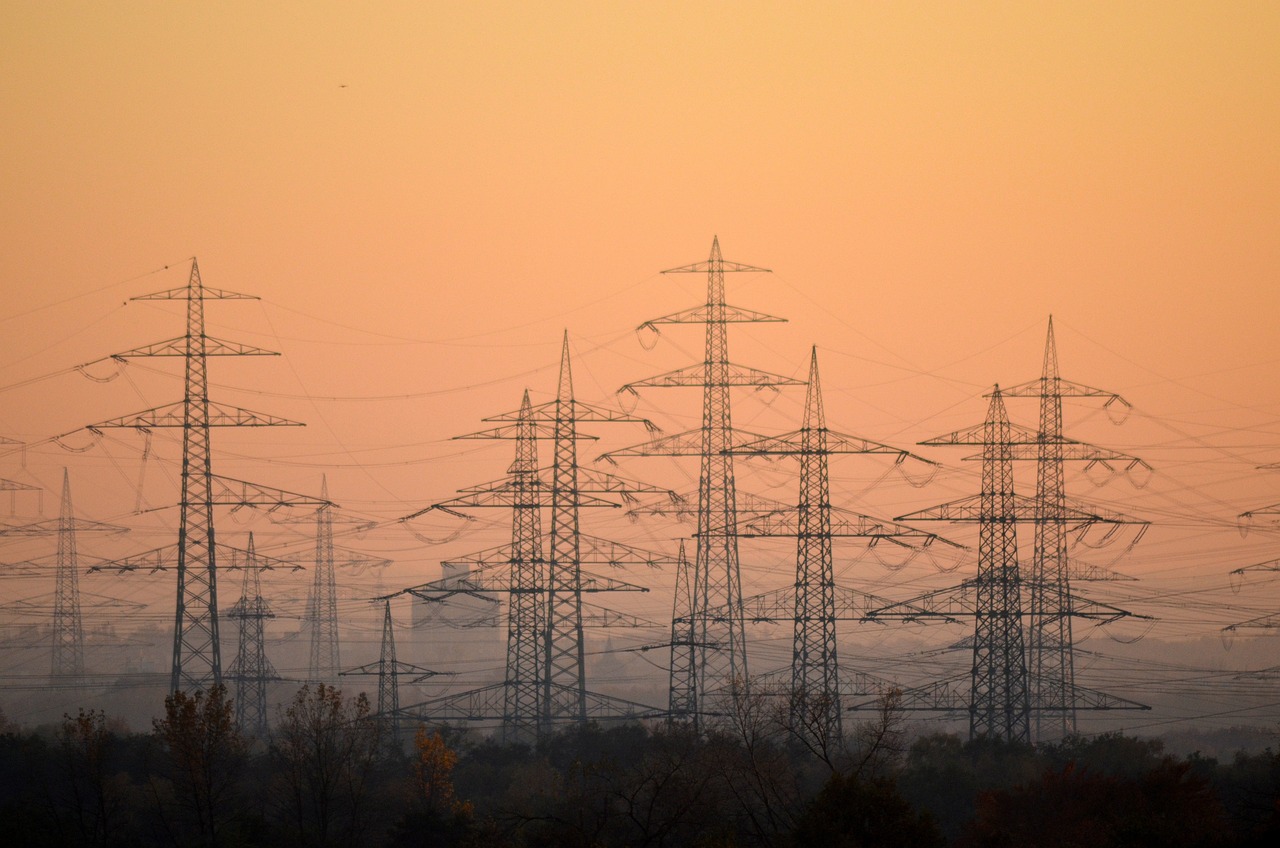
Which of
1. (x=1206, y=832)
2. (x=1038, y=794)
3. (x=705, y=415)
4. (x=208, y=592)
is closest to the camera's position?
(x=1206, y=832)

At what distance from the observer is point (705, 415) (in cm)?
7512

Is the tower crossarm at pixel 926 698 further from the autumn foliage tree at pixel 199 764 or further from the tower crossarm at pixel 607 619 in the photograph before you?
the autumn foliage tree at pixel 199 764

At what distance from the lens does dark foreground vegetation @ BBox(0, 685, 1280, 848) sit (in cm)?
4697

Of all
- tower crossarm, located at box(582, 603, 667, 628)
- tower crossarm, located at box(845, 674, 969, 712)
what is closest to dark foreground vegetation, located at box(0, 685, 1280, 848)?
tower crossarm, located at box(845, 674, 969, 712)

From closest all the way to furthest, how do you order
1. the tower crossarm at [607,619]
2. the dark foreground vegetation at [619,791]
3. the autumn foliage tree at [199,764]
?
the dark foreground vegetation at [619,791] → the autumn foliage tree at [199,764] → the tower crossarm at [607,619]

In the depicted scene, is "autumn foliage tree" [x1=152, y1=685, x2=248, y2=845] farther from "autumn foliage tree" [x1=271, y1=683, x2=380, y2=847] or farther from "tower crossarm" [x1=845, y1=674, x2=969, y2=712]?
"tower crossarm" [x1=845, y1=674, x2=969, y2=712]

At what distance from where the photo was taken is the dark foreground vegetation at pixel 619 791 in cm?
4697

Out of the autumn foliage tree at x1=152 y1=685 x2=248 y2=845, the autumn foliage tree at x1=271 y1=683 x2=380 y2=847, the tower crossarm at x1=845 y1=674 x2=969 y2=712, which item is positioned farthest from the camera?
the tower crossarm at x1=845 y1=674 x2=969 y2=712

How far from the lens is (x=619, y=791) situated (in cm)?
4822

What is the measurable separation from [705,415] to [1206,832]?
32.2 meters

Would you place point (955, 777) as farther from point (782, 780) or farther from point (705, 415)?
point (705, 415)

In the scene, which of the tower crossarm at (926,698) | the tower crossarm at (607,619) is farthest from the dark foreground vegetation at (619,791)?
the tower crossarm at (607,619)

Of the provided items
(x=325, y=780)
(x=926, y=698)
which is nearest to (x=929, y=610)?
(x=926, y=698)

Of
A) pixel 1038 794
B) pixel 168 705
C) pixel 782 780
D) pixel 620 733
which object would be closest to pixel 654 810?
pixel 782 780
